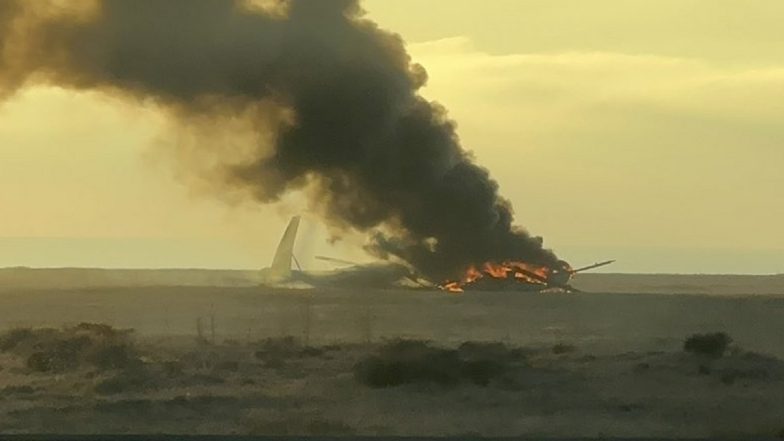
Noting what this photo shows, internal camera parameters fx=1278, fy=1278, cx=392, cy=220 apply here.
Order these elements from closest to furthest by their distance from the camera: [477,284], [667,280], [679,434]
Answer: [679,434], [667,280], [477,284]

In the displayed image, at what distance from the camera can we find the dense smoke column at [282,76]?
8656 millimetres

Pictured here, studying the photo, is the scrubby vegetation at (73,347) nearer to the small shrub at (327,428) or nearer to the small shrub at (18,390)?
the small shrub at (18,390)

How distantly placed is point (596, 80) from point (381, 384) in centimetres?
250

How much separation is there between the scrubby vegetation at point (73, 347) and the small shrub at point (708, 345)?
A: 359 centimetres

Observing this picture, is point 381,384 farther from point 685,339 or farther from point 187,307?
point 685,339

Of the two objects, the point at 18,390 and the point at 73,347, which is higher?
the point at 73,347

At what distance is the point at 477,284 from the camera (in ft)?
29.8

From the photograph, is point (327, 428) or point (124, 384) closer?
point (327, 428)

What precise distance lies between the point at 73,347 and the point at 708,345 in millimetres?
4115

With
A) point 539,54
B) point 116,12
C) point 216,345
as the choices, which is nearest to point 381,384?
point 216,345

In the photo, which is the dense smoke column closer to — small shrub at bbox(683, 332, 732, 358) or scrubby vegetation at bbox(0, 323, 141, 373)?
small shrub at bbox(683, 332, 732, 358)

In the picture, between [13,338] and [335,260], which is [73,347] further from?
[335,260]

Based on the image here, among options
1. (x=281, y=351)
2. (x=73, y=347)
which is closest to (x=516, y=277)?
A: (x=281, y=351)

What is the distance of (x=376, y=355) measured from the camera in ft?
27.3
